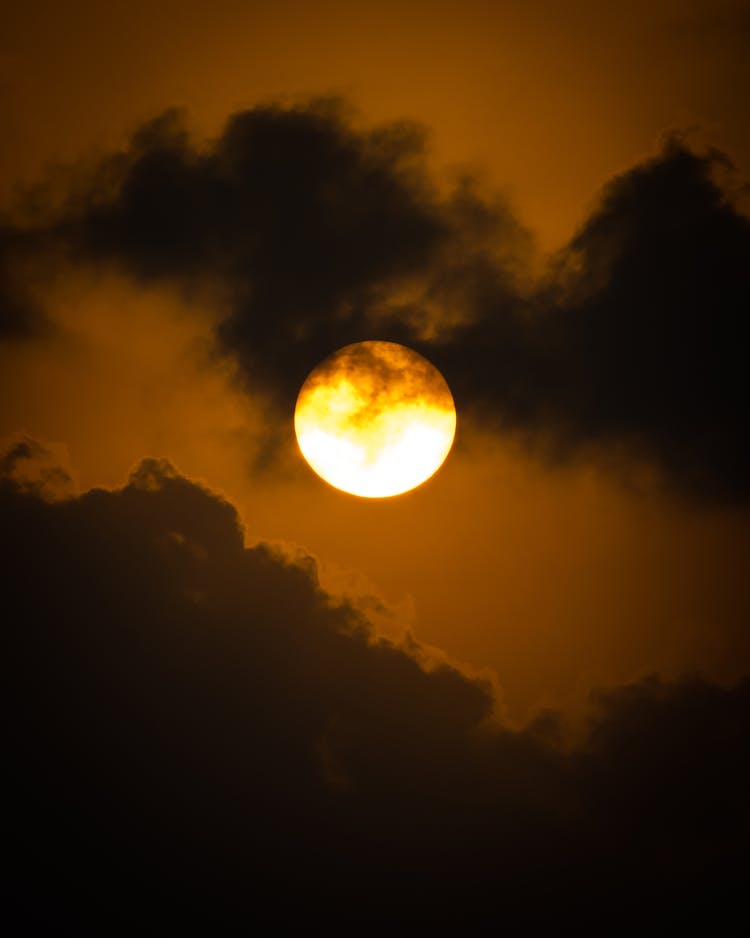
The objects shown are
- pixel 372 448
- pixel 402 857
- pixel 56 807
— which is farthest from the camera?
pixel 402 857

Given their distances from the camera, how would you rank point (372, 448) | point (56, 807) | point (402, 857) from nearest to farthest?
point (372, 448) < point (56, 807) < point (402, 857)

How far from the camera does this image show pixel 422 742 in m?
27.1

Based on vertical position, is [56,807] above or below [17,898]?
above

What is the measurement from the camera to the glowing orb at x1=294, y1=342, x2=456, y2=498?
14.1 m

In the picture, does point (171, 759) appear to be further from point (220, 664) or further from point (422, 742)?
point (422, 742)

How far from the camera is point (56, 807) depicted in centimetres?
2494

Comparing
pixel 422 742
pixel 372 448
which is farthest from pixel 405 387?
pixel 422 742

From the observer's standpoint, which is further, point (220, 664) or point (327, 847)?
point (327, 847)

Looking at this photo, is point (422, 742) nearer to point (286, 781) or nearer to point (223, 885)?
point (286, 781)

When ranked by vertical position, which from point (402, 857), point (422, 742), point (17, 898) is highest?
point (422, 742)

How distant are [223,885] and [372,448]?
2366cm

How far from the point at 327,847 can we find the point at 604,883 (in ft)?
39.7

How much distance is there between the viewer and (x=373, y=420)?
14.1m

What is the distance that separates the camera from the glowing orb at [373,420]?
14.1 m
